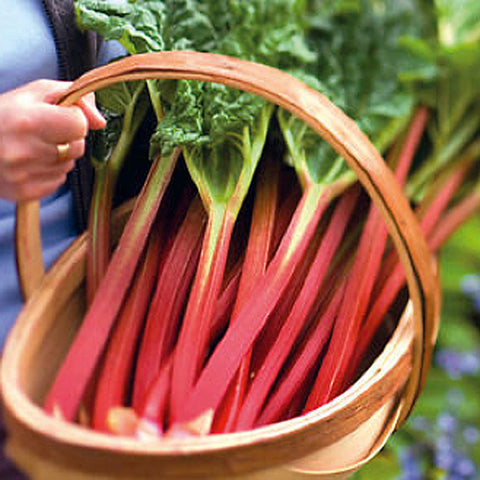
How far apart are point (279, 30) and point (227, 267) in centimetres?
30

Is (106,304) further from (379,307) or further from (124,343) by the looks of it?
(379,307)

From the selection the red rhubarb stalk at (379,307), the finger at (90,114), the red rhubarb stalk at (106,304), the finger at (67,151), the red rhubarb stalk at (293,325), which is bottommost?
the red rhubarb stalk at (379,307)

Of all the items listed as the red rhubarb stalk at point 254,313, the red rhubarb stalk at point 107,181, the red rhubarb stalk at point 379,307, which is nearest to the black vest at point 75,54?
the red rhubarb stalk at point 107,181

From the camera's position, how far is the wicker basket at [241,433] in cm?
44

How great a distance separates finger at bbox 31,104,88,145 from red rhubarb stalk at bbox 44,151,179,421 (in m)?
0.15

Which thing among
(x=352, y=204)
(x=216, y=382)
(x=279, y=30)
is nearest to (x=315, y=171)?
(x=352, y=204)

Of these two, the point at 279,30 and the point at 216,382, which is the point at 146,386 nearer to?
the point at 216,382

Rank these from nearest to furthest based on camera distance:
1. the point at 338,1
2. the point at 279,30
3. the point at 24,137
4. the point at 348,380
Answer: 1. the point at 24,137
2. the point at 348,380
3. the point at 279,30
4. the point at 338,1

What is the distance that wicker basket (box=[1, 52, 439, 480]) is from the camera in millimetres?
438

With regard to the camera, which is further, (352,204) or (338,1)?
(338,1)

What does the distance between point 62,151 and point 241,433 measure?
29cm

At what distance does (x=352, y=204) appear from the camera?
775mm

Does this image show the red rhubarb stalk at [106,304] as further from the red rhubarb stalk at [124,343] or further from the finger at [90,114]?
the finger at [90,114]

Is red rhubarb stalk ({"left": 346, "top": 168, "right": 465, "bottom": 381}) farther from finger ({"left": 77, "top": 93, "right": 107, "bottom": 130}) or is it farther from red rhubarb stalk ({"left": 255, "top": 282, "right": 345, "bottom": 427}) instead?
finger ({"left": 77, "top": 93, "right": 107, "bottom": 130})
